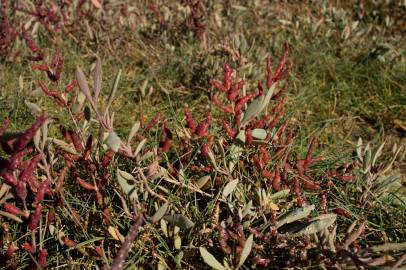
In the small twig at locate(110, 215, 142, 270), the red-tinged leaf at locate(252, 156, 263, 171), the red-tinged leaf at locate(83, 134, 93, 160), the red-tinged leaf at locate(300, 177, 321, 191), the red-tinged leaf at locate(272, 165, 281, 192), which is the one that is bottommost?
the red-tinged leaf at locate(300, 177, 321, 191)

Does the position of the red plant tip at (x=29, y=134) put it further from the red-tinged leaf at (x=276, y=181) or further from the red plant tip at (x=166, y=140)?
the red-tinged leaf at (x=276, y=181)

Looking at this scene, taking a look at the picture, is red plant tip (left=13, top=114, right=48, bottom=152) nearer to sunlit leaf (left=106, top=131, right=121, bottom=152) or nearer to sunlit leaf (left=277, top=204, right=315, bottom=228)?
sunlit leaf (left=106, top=131, right=121, bottom=152)

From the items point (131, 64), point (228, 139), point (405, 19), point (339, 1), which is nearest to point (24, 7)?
point (131, 64)

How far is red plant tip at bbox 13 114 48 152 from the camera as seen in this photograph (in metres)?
1.05

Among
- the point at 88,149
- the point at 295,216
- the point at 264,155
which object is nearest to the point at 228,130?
the point at 264,155

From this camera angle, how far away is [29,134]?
108 centimetres

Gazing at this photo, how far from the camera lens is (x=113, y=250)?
1.62 m

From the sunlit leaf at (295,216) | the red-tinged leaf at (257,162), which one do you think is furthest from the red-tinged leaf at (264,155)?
the sunlit leaf at (295,216)

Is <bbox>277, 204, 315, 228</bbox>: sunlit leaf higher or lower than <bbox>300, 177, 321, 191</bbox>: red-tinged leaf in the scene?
higher

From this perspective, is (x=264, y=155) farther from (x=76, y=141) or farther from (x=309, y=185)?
(x=76, y=141)

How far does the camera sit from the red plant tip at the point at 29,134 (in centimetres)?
105

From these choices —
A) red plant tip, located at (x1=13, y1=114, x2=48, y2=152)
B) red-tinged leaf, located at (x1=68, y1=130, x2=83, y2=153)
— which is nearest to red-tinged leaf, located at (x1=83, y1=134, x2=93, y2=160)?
red-tinged leaf, located at (x1=68, y1=130, x2=83, y2=153)

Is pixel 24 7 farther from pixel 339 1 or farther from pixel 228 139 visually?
pixel 339 1

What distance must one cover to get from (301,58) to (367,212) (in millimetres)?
1612
